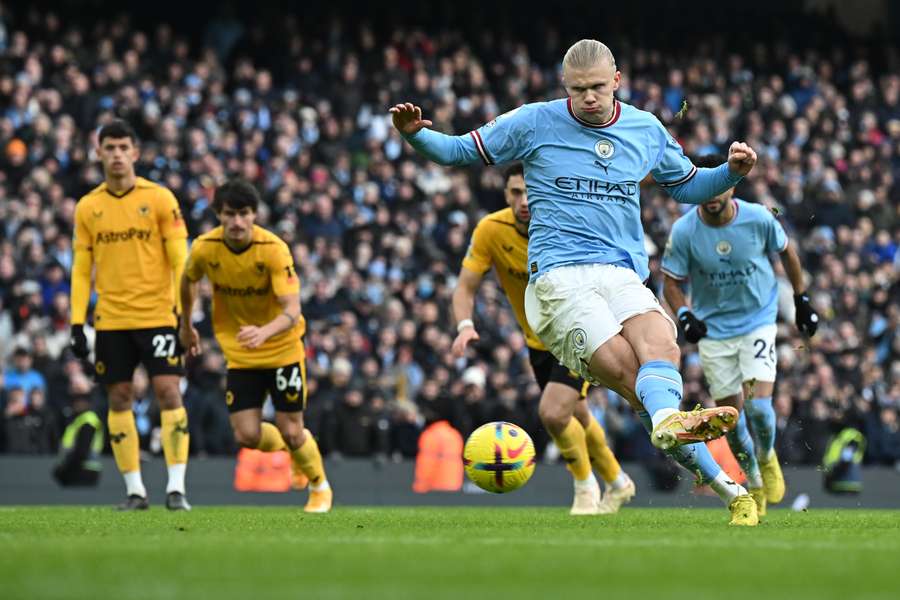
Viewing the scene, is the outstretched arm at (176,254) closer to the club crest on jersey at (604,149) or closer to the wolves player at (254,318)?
the wolves player at (254,318)

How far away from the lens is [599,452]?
36.9ft

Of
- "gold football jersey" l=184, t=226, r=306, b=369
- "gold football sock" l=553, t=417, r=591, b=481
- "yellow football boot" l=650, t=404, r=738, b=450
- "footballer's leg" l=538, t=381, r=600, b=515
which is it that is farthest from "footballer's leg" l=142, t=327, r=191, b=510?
"yellow football boot" l=650, t=404, r=738, b=450

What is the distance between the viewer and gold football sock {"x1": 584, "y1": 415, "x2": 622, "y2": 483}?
1123 centimetres

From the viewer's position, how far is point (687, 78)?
28.4 m

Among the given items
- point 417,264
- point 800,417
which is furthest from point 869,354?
point 417,264

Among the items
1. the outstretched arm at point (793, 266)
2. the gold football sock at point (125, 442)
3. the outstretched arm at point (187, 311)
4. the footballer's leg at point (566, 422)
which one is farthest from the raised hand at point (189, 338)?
the outstretched arm at point (793, 266)

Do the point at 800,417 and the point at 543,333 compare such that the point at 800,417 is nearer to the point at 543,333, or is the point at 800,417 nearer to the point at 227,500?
the point at 227,500

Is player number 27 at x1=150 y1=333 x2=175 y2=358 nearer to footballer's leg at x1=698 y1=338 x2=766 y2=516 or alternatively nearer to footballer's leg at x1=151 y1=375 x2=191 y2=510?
footballer's leg at x1=151 y1=375 x2=191 y2=510

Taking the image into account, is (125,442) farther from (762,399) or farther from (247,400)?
(762,399)

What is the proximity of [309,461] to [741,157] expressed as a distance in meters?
4.46

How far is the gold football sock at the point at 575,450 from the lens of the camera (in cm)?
1088

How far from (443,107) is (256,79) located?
294 centimetres

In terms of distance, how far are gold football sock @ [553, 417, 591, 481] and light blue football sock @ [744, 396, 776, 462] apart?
3.93 ft

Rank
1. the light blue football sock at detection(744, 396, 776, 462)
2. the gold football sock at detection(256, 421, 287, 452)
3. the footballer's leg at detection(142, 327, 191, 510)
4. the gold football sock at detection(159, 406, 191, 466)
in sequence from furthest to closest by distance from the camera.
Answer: the gold football sock at detection(256, 421, 287, 452) → the gold football sock at detection(159, 406, 191, 466) → the footballer's leg at detection(142, 327, 191, 510) → the light blue football sock at detection(744, 396, 776, 462)
